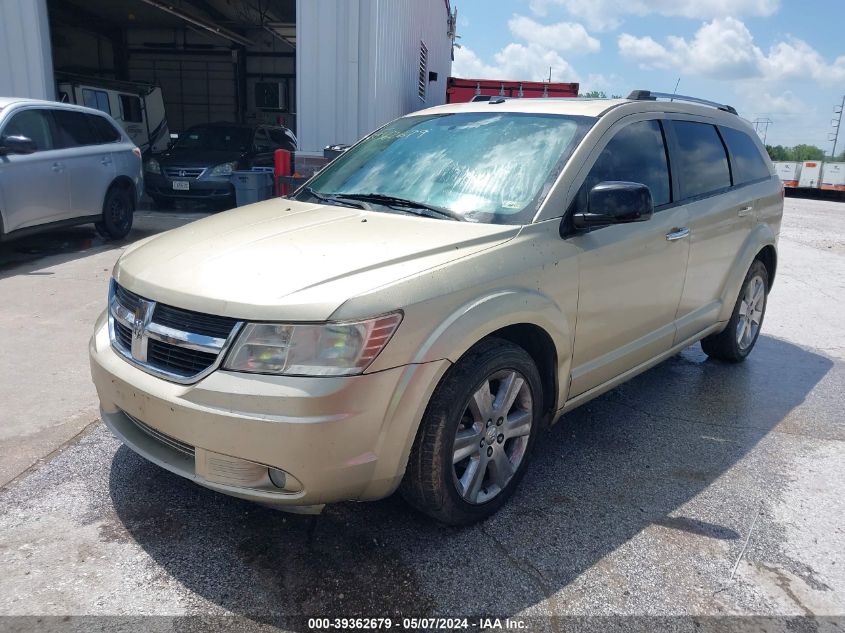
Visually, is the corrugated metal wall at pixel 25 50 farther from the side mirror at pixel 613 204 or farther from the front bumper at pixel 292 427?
the side mirror at pixel 613 204

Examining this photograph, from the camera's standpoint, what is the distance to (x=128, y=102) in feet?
53.8

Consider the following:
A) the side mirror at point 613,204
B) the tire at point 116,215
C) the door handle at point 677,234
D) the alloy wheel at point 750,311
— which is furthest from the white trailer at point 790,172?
the side mirror at point 613,204

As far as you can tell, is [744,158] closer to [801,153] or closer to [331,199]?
[331,199]

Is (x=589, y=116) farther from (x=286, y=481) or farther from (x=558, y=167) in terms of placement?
(x=286, y=481)

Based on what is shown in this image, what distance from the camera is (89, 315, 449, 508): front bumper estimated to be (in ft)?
7.46

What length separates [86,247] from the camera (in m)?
8.75

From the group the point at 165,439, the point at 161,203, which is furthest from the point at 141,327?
the point at 161,203

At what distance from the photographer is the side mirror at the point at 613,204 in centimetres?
304

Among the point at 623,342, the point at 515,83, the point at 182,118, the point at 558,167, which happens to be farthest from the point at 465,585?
the point at 182,118

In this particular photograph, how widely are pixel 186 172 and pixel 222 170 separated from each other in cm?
65

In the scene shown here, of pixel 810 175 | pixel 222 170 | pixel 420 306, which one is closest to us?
pixel 420 306

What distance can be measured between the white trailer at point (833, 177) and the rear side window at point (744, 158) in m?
28.7

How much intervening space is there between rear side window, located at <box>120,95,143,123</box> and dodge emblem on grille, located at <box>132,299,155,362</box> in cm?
1547

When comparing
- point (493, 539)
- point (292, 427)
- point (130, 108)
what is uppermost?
point (130, 108)
